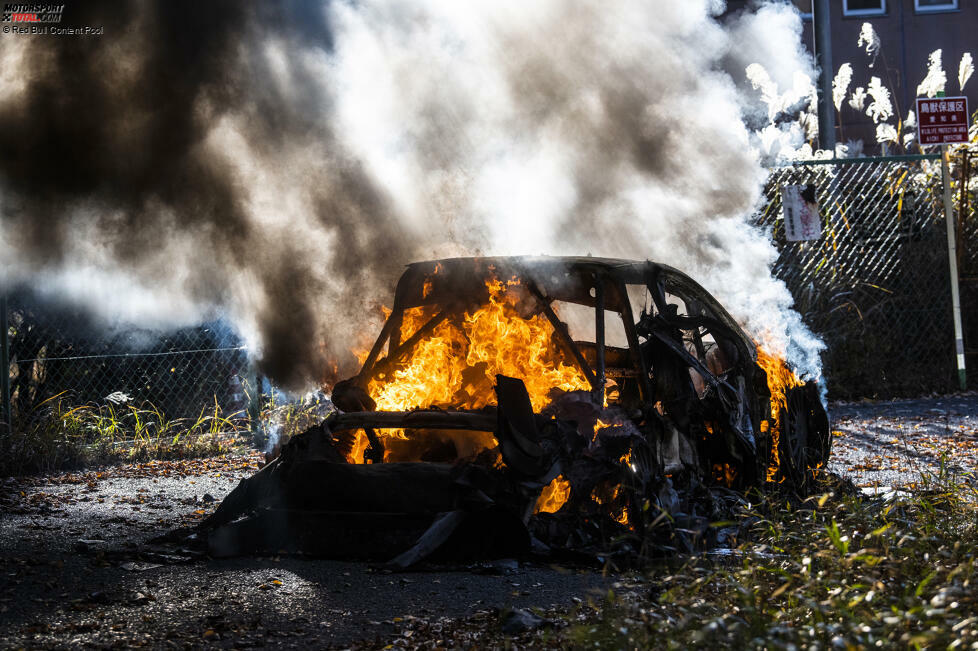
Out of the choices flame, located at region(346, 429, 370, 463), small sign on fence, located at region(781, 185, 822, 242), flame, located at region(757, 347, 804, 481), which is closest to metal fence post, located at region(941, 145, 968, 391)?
small sign on fence, located at region(781, 185, 822, 242)

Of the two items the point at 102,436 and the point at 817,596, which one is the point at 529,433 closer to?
the point at 817,596

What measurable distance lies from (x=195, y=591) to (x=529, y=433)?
174cm

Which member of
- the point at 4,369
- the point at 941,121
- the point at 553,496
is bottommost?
the point at 553,496

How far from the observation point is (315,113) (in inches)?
303

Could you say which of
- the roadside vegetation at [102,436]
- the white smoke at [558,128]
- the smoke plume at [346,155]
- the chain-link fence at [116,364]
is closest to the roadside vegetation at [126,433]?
the roadside vegetation at [102,436]

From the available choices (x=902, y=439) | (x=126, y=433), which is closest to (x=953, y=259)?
(x=902, y=439)

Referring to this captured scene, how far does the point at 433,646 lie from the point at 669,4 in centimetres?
629

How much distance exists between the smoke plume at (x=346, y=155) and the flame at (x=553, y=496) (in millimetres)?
2646

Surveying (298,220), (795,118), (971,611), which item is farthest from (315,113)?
(795,118)

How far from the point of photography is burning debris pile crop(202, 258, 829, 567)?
5.05 meters

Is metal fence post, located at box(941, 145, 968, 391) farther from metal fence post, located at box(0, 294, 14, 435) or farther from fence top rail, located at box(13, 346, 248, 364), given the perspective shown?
metal fence post, located at box(0, 294, 14, 435)

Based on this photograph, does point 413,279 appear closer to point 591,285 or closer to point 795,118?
point 591,285

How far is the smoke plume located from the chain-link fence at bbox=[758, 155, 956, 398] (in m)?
3.03

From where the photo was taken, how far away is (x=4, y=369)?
28.4ft
